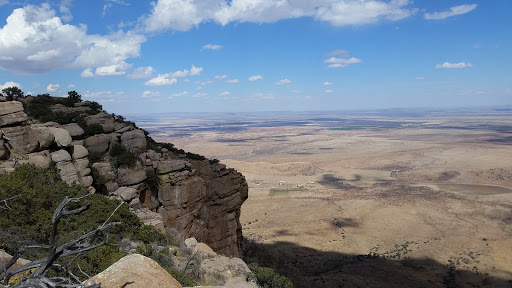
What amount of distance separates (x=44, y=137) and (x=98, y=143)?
3.23 metres

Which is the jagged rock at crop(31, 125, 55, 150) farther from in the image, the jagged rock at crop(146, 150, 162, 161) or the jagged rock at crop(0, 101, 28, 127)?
the jagged rock at crop(146, 150, 162, 161)

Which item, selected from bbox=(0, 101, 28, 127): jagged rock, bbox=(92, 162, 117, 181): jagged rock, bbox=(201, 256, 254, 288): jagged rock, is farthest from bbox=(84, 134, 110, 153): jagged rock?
bbox=(201, 256, 254, 288): jagged rock

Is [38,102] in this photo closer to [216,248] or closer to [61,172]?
[61,172]

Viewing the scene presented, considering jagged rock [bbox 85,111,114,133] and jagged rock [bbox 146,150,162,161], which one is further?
jagged rock [bbox 85,111,114,133]

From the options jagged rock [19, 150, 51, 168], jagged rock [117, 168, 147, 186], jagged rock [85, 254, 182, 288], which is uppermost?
jagged rock [19, 150, 51, 168]

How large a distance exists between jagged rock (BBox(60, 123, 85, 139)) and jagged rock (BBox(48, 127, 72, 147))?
84cm

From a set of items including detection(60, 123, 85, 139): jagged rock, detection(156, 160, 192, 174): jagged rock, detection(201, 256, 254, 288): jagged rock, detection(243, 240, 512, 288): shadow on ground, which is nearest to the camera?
detection(201, 256, 254, 288): jagged rock

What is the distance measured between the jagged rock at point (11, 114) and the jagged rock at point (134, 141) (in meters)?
5.83

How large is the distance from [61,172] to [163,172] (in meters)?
5.91

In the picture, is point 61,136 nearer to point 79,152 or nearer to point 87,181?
point 79,152

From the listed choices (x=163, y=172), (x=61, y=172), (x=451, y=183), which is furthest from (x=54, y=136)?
(x=451, y=183)

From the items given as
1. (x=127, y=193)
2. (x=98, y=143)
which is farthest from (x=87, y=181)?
(x=98, y=143)

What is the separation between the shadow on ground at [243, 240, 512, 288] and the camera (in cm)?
2961

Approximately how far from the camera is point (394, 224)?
48.5 meters
